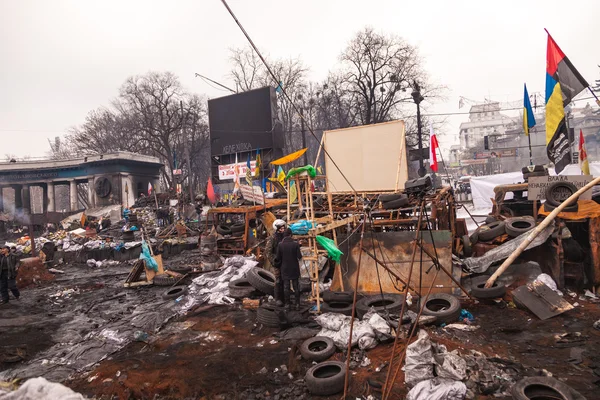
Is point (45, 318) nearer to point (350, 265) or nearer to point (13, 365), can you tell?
point (13, 365)

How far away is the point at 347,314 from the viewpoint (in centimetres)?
710

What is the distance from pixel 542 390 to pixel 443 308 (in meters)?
2.80

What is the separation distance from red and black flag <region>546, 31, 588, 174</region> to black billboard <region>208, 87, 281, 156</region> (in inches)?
888

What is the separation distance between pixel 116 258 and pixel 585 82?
19.8m

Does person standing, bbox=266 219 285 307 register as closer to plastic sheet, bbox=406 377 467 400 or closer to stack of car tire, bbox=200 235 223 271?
plastic sheet, bbox=406 377 467 400

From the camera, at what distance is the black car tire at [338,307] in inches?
281

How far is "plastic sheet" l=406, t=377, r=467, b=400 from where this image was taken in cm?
401

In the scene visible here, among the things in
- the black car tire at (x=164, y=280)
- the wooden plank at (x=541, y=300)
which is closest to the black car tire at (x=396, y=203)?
the wooden plank at (x=541, y=300)

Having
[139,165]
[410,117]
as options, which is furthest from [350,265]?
[139,165]

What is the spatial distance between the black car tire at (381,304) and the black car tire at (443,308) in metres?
0.56

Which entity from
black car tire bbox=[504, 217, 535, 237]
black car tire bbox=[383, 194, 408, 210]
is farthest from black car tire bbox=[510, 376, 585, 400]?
black car tire bbox=[504, 217, 535, 237]

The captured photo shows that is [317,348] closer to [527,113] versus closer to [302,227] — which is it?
[302,227]

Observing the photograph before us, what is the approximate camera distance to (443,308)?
692 centimetres

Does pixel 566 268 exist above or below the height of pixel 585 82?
below
